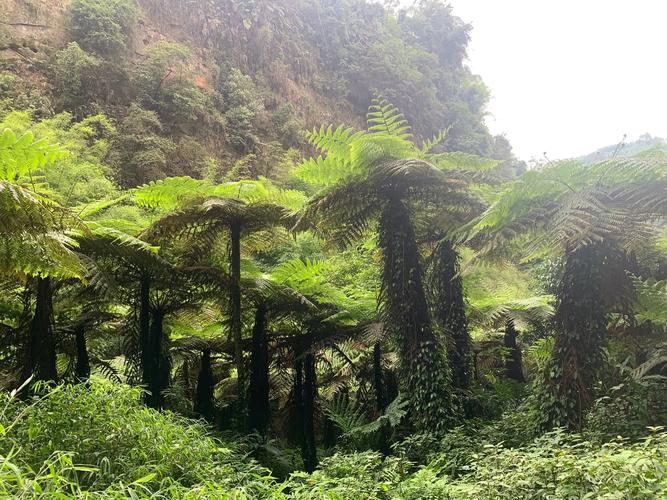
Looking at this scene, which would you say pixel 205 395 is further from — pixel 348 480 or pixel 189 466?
pixel 348 480

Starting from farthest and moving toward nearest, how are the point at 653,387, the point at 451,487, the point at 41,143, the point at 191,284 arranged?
the point at 191,284
the point at 653,387
the point at 41,143
the point at 451,487

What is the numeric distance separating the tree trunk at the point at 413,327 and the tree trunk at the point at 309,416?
1.84 metres

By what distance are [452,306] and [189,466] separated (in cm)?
337

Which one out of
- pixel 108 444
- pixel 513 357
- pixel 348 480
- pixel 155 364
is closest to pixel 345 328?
pixel 155 364

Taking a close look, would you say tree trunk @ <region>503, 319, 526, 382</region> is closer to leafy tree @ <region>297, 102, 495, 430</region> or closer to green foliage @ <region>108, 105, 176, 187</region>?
leafy tree @ <region>297, 102, 495, 430</region>

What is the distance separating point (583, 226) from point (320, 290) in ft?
11.0

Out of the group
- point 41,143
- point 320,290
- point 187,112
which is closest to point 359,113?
point 187,112

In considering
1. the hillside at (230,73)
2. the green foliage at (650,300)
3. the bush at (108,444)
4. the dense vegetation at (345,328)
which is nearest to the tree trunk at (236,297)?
the dense vegetation at (345,328)

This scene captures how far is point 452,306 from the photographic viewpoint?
204 inches

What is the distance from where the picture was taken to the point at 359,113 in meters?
27.4

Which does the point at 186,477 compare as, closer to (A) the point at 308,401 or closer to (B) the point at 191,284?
(B) the point at 191,284

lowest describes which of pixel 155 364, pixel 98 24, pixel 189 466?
pixel 189 466

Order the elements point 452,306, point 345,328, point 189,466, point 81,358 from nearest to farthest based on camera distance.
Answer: point 189,466 → point 452,306 → point 81,358 → point 345,328

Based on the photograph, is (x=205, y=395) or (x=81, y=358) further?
Result: (x=205, y=395)
